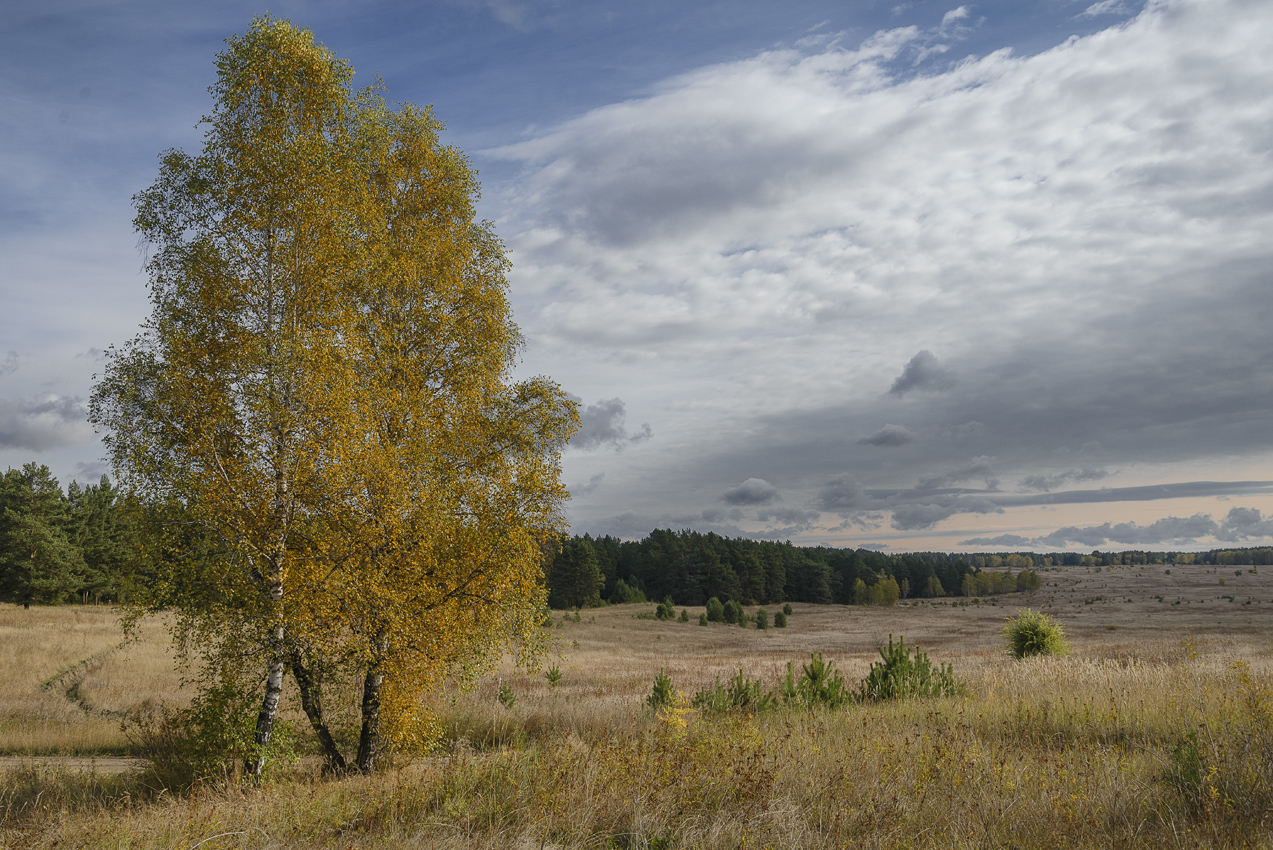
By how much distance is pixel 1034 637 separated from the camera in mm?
24094

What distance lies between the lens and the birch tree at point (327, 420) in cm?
1220

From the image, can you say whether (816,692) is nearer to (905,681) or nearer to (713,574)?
(905,681)

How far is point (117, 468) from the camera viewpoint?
40.1ft

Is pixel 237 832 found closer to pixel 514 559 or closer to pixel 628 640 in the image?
pixel 514 559

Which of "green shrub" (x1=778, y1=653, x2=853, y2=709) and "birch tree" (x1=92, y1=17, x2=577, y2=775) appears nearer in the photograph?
"birch tree" (x1=92, y1=17, x2=577, y2=775)

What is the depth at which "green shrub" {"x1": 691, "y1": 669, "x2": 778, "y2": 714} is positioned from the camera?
1437cm

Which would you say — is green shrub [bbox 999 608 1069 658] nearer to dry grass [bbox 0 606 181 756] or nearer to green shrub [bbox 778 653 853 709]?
green shrub [bbox 778 653 853 709]

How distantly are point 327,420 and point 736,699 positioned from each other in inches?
405

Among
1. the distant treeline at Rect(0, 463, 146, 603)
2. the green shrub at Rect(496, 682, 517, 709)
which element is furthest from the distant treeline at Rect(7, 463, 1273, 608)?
the green shrub at Rect(496, 682, 517, 709)

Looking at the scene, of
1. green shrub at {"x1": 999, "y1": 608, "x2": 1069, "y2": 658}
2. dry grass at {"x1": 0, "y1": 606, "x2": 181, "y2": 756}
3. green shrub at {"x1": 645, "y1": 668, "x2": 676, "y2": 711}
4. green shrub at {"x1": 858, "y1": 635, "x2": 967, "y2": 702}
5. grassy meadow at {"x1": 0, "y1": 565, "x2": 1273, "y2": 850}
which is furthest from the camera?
green shrub at {"x1": 999, "y1": 608, "x2": 1069, "y2": 658}

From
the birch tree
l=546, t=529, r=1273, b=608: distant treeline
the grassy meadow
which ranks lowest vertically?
l=546, t=529, r=1273, b=608: distant treeline

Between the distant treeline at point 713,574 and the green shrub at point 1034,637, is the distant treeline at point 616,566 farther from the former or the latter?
the green shrub at point 1034,637

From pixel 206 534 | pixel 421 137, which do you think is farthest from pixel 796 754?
pixel 421 137

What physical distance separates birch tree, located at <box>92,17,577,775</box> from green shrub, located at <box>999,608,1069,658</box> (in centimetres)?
1923
